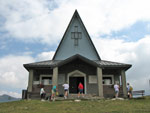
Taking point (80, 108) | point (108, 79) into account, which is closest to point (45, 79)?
point (108, 79)

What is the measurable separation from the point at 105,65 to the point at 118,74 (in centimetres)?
278

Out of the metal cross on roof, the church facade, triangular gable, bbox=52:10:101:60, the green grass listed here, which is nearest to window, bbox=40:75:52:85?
the church facade

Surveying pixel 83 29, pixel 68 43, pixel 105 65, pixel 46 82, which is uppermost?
pixel 83 29

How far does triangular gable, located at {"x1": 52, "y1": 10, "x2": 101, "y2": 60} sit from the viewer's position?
2353 centimetres

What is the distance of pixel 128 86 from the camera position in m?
20.3

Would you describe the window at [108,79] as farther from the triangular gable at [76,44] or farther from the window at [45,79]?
the window at [45,79]

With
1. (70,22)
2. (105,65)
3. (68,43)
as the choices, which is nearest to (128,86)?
(105,65)

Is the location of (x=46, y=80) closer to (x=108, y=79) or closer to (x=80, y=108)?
(x=108, y=79)

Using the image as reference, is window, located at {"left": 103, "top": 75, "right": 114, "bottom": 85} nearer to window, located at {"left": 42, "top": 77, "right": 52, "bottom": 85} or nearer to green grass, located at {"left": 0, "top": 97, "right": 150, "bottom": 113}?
window, located at {"left": 42, "top": 77, "right": 52, "bottom": 85}

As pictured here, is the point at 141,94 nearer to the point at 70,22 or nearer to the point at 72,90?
the point at 72,90

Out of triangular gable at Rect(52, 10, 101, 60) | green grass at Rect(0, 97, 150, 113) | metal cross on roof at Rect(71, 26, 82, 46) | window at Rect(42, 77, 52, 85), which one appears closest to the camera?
green grass at Rect(0, 97, 150, 113)

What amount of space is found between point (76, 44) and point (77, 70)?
382 centimetres

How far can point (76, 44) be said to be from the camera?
78.2 feet

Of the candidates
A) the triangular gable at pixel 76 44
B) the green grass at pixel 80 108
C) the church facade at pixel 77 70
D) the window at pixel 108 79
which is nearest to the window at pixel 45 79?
the church facade at pixel 77 70
